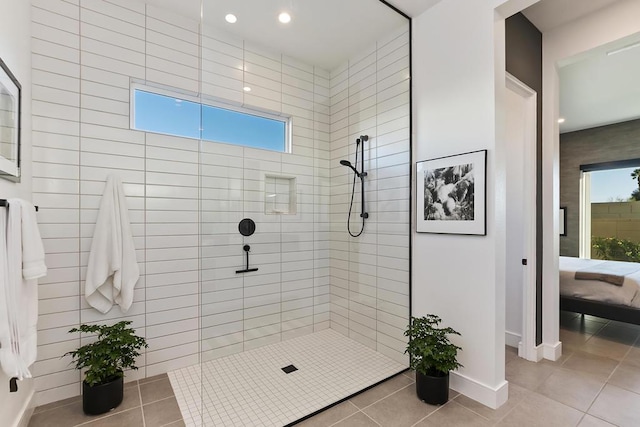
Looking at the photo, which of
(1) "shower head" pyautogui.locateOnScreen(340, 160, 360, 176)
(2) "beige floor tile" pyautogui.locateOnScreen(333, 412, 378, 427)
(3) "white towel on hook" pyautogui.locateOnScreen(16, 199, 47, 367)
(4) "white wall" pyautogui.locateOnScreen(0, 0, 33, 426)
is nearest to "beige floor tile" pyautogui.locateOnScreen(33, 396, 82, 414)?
(4) "white wall" pyautogui.locateOnScreen(0, 0, 33, 426)

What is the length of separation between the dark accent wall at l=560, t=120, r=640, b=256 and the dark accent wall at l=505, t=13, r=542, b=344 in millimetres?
4023

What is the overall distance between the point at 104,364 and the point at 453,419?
2.27 metres

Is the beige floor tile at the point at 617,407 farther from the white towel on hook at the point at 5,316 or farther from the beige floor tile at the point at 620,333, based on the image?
the white towel on hook at the point at 5,316

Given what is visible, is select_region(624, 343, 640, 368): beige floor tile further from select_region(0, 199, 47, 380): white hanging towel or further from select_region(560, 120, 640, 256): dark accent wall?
select_region(0, 199, 47, 380): white hanging towel

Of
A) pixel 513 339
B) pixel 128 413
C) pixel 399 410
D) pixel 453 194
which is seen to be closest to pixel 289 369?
pixel 399 410

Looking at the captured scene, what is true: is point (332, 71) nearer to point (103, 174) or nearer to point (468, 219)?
point (468, 219)

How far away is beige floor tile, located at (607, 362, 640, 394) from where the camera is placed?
2.21 meters

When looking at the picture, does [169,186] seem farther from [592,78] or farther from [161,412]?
[592,78]

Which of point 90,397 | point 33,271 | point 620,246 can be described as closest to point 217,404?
point 90,397

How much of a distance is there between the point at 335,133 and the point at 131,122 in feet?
5.65

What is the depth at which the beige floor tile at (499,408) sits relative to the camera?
6.17ft

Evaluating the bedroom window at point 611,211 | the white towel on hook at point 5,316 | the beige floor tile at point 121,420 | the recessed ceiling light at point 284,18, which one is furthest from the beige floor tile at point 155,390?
the bedroom window at point 611,211

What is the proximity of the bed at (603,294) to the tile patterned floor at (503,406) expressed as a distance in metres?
0.59

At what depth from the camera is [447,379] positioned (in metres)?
1.99
